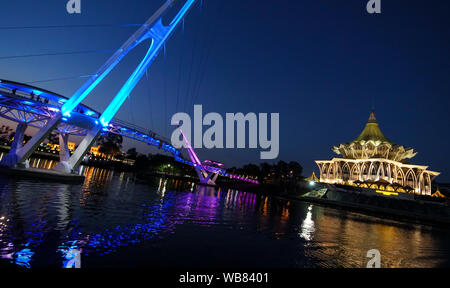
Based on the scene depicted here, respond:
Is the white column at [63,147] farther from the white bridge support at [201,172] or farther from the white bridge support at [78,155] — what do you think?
the white bridge support at [201,172]

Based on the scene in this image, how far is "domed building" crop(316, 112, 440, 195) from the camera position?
63844 mm

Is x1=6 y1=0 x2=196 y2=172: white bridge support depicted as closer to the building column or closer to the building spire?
A: the building column

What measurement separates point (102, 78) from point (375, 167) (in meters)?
68.8

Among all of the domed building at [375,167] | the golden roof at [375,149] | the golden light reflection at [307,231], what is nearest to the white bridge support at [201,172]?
the domed building at [375,167]

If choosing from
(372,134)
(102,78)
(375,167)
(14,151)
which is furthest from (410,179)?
(14,151)

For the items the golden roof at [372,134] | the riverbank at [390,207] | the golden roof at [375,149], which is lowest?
the riverbank at [390,207]

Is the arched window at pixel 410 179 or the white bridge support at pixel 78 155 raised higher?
the white bridge support at pixel 78 155

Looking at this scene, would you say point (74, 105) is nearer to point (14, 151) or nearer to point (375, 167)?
point (14, 151)

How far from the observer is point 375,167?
2557 inches

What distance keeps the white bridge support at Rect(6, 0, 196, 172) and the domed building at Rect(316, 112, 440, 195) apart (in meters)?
54.0

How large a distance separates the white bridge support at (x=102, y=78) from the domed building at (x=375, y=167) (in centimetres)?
5405

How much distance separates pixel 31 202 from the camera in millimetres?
11305

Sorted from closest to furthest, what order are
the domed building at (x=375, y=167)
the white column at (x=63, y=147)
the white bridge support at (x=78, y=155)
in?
the white bridge support at (x=78, y=155) < the white column at (x=63, y=147) < the domed building at (x=375, y=167)

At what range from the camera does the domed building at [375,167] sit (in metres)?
63.8
